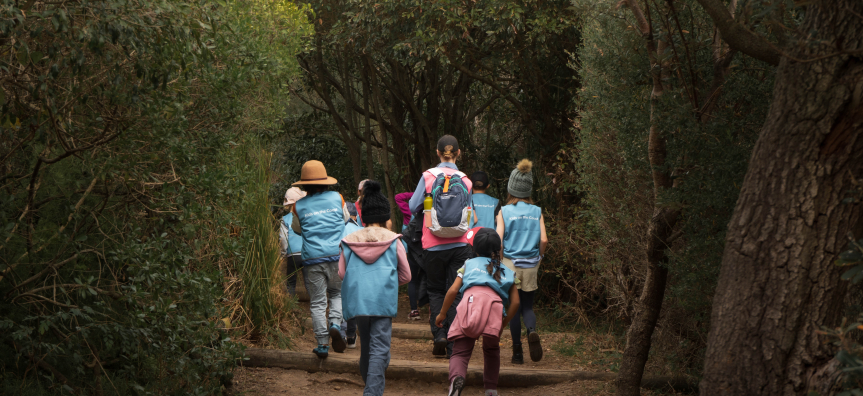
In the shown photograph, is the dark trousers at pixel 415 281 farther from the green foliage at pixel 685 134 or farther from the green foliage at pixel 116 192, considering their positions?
the green foliage at pixel 116 192

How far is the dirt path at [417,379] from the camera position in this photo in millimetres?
5938

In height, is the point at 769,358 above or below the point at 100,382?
above

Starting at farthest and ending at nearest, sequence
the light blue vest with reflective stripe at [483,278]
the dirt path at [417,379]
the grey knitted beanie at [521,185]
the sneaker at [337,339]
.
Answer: the grey knitted beanie at [521,185]
the sneaker at [337,339]
the dirt path at [417,379]
the light blue vest with reflective stripe at [483,278]

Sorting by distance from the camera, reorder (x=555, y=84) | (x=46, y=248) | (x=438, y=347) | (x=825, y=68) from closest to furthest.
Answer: (x=825, y=68) → (x=46, y=248) → (x=438, y=347) → (x=555, y=84)

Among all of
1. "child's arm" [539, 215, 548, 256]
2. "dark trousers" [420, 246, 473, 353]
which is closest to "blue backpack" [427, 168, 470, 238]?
"dark trousers" [420, 246, 473, 353]

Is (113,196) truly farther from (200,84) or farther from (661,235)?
(661,235)

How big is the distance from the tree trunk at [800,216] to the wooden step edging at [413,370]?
10.4 ft

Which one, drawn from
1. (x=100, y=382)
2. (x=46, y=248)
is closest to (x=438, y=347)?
(x=100, y=382)

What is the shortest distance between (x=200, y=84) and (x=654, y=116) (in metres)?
3.11

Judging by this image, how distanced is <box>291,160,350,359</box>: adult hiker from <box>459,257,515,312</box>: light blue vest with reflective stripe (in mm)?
1697

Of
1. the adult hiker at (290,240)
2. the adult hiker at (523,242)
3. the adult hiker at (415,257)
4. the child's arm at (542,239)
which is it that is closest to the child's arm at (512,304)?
the adult hiker at (523,242)

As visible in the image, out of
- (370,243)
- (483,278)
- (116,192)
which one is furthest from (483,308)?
(116,192)

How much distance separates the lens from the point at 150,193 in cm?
432

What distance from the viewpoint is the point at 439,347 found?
6973mm
